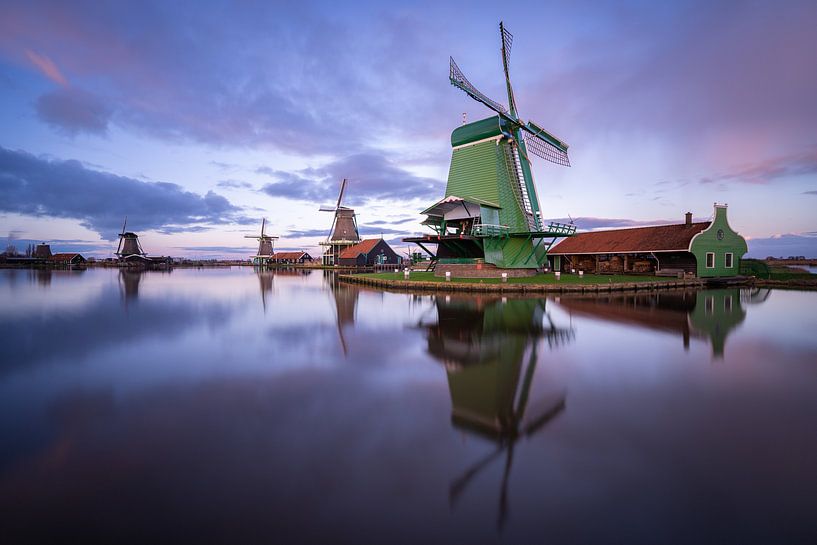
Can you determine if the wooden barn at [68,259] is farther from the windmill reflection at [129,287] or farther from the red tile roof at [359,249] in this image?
the red tile roof at [359,249]

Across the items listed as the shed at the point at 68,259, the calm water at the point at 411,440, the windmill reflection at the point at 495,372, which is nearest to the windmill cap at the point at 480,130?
the windmill reflection at the point at 495,372

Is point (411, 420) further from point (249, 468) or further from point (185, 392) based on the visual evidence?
point (185, 392)

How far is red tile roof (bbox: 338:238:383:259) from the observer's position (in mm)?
47484

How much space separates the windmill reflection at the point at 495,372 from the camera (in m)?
3.63

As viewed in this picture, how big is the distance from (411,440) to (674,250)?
26.0m

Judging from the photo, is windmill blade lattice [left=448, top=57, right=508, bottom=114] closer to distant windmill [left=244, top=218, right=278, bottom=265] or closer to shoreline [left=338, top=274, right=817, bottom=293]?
shoreline [left=338, top=274, right=817, bottom=293]

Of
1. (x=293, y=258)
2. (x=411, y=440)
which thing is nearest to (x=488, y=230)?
(x=411, y=440)

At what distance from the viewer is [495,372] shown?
564 centimetres

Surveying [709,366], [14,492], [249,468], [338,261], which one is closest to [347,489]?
[249,468]

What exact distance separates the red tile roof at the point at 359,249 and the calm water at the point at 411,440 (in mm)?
39586

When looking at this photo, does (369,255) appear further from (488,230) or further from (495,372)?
(495,372)

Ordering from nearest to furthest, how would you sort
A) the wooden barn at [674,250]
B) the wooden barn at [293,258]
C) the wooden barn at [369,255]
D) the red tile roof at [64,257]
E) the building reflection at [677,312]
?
the building reflection at [677,312] < the wooden barn at [674,250] < the wooden barn at [369,255] < the red tile roof at [64,257] < the wooden barn at [293,258]

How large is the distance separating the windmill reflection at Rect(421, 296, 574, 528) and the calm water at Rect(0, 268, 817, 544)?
0.04 meters

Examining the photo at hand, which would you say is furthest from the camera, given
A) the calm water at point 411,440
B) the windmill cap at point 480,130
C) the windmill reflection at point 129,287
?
the windmill cap at point 480,130
